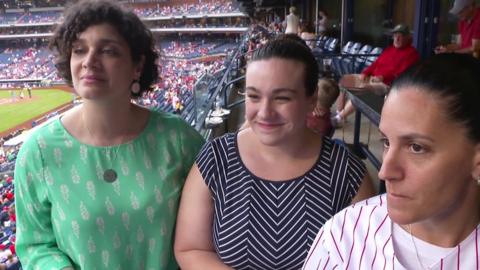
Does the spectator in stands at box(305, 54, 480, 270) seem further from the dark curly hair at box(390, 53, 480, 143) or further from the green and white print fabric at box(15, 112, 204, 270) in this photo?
the green and white print fabric at box(15, 112, 204, 270)

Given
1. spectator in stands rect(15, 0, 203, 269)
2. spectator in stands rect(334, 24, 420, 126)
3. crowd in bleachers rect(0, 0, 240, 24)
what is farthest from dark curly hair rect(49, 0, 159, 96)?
crowd in bleachers rect(0, 0, 240, 24)

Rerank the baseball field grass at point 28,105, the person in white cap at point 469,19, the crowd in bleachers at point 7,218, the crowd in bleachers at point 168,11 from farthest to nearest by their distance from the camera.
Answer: the crowd in bleachers at point 168,11
the baseball field grass at point 28,105
the person in white cap at point 469,19
the crowd in bleachers at point 7,218

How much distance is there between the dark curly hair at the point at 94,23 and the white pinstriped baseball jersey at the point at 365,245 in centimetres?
68

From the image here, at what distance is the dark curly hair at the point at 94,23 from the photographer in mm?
1053

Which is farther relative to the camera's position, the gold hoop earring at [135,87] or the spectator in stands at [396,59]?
the spectator in stands at [396,59]

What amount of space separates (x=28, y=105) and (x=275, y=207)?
20933 millimetres

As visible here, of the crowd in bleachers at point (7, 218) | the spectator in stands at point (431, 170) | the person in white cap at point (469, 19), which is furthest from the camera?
the person in white cap at point (469, 19)

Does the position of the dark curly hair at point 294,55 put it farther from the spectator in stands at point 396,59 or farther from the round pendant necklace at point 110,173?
the spectator in stands at point 396,59

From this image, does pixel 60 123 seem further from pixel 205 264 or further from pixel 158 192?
pixel 205 264

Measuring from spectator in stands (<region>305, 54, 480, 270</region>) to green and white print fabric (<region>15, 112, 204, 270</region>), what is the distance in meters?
0.54

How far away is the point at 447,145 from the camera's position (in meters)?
0.60

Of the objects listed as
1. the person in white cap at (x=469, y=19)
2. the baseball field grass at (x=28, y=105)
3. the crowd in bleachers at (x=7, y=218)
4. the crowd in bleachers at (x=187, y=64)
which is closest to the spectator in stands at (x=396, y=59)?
the person in white cap at (x=469, y=19)

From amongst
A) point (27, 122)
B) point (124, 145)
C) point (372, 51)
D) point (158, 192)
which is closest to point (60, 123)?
point (124, 145)

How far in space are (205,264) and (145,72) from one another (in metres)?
0.57
